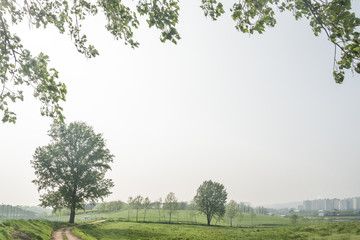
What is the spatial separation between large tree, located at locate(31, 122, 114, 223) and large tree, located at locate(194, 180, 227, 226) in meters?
45.6

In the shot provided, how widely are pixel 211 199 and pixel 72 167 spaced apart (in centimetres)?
5281

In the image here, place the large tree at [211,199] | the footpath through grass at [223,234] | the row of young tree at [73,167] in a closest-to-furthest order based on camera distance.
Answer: the footpath through grass at [223,234], the row of young tree at [73,167], the large tree at [211,199]

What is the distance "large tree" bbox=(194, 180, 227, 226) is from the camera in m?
75.6

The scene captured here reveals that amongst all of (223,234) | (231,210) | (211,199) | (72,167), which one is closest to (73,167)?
(72,167)

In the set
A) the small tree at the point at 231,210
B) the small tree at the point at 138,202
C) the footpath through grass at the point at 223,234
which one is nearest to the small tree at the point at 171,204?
the small tree at the point at 138,202

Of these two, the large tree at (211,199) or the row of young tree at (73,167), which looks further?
the large tree at (211,199)

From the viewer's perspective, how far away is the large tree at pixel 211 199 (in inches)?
2977

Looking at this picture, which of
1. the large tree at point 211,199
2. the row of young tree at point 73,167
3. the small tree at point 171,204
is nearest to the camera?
the row of young tree at point 73,167

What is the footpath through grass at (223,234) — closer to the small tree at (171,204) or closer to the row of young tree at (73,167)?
the row of young tree at (73,167)

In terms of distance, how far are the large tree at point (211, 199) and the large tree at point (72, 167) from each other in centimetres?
4555

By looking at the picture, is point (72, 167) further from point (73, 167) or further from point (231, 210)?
point (231, 210)

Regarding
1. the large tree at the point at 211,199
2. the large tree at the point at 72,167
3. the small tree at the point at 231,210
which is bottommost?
the small tree at the point at 231,210

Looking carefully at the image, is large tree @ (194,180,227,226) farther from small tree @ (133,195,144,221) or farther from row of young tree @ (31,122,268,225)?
row of young tree @ (31,122,268,225)

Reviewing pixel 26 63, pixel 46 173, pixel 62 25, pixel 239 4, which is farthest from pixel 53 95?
pixel 46 173
